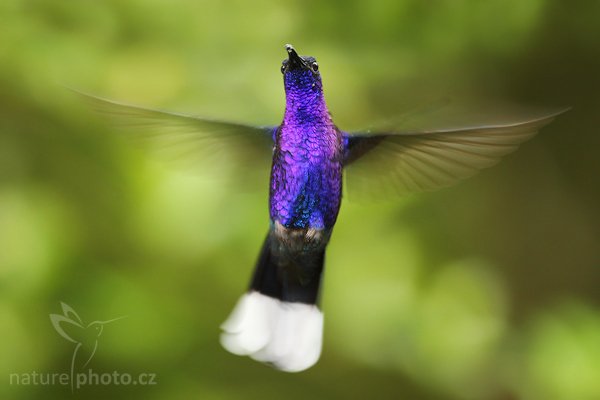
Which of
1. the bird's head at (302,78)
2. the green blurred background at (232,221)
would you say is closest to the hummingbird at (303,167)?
the bird's head at (302,78)

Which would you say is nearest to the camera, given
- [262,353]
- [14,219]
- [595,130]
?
[262,353]

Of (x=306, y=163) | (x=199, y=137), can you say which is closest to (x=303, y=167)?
(x=306, y=163)

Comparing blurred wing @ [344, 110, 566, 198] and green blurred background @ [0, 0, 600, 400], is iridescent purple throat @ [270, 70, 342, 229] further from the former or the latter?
green blurred background @ [0, 0, 600, 400]

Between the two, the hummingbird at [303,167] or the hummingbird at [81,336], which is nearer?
the hummingbird at [303,167]

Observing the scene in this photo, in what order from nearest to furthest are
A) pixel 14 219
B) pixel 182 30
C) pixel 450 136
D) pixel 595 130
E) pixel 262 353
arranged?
pixel 450 136 < pixel 262 353 < pixel 14 219 < pixel 182 30 < pixel 595 130

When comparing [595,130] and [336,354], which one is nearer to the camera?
[336,354]

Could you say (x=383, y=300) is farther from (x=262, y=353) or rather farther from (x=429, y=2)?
(x=429, y=2)

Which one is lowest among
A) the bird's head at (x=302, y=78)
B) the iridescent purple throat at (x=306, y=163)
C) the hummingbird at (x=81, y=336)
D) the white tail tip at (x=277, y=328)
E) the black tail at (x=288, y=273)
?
the hummingbird at (x=81, y=336)

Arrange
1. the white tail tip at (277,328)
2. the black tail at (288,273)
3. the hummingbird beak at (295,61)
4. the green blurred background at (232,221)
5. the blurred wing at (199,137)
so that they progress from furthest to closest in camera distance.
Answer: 1. the green blurred background at (232,221)
2. the white tail tip at (277,328)
3. the black tail at (288,273)
4. the blurred wing at (199,137)
5. the hummingbird beak at (295,61)

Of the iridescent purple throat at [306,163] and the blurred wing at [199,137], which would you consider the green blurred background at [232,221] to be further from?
the iridescent purple throat at [306,163]

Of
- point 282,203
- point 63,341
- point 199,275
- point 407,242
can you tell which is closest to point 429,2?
point 407,242
